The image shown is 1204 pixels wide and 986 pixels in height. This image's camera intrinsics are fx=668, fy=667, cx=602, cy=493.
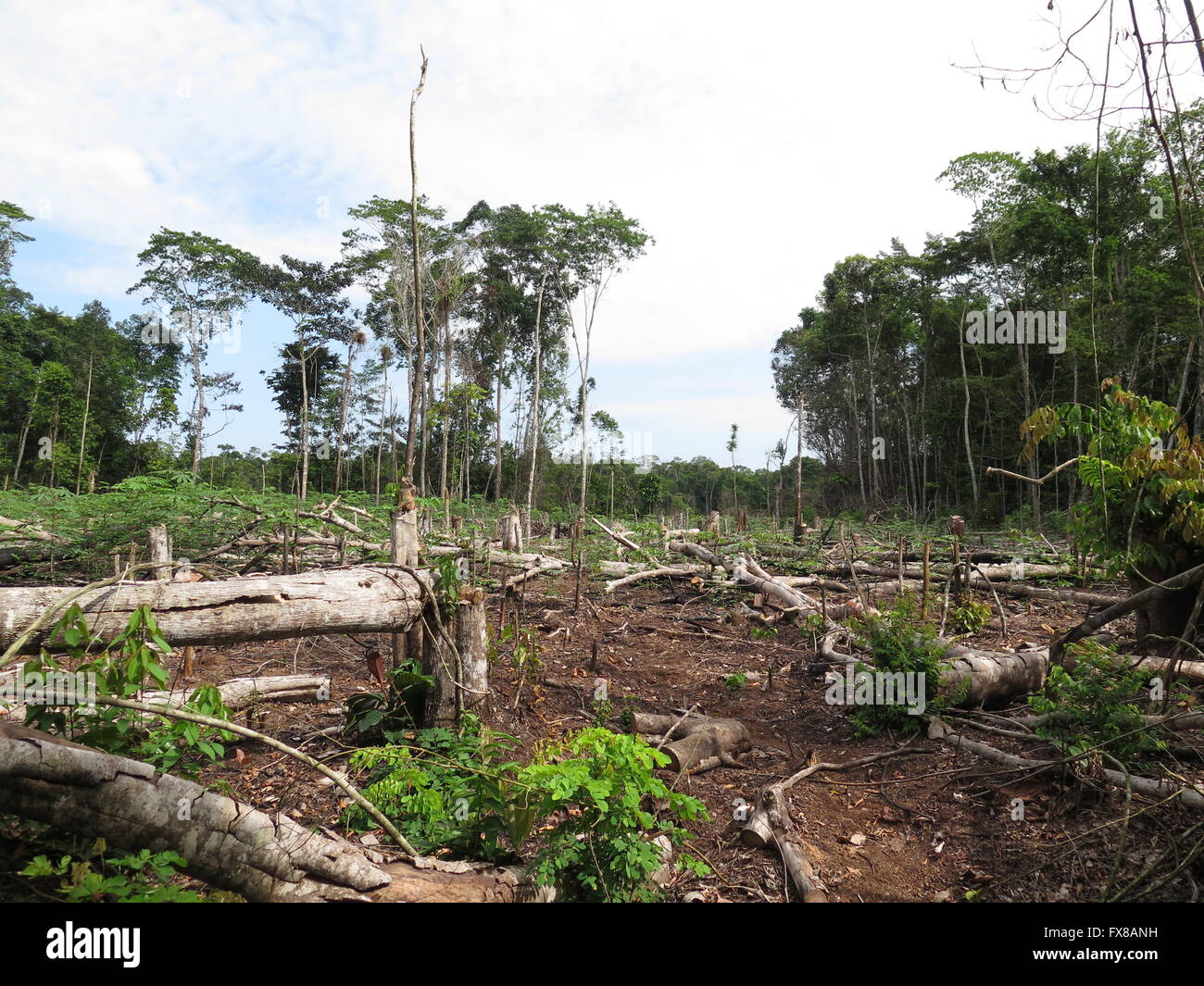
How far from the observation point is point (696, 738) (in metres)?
4.17

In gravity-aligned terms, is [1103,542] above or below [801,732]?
above

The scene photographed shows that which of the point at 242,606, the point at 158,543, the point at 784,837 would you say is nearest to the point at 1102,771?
the point at 784,837

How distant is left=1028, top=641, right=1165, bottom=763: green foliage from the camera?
312cm

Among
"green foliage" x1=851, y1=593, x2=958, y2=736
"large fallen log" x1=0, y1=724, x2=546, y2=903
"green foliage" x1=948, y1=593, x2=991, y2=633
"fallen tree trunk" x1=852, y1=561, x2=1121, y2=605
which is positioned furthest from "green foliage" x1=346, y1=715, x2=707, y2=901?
"fallen tree trunk" x1=852, y1=561, x2=1121, y2=605

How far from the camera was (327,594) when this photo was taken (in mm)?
3404

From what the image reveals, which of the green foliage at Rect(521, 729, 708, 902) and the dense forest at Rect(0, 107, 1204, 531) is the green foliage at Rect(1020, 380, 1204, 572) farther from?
the dense forest at Rect(0, 107, 1204, 531)

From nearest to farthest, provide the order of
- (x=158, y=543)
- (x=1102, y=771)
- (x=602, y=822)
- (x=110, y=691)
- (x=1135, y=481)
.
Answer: (x=110, y=691) < (x=602, y=822) < (x=1102, y=771) < (x=1135, y=481) < (x=158, y=543)

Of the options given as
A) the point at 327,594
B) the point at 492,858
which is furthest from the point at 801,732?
the point at 327,594

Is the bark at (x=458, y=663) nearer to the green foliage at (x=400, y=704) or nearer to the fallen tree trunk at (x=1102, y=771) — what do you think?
the green foliage at (x=400, y=704)

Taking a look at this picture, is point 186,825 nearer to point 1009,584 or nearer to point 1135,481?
point 1135,481

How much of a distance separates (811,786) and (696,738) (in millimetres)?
721

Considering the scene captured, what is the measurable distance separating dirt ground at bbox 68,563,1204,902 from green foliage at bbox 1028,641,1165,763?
0.21 metres
